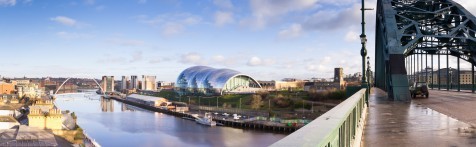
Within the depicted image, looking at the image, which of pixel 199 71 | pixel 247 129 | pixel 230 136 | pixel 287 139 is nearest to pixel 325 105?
pixel 247 129

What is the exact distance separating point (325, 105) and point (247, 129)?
13.6m

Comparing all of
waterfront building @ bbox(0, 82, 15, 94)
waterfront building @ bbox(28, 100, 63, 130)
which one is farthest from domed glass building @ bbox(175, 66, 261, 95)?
waterfront building @ bbox(28, 100, 63, 130)

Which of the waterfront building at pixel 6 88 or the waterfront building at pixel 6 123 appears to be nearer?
the waterfront building at pixel 6 123

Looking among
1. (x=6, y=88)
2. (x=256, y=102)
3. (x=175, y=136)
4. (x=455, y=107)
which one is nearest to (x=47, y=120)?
(x=175, y=136)

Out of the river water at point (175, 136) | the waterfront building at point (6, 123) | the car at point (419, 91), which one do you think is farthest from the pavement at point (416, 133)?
the waterfront building at point (6, 123)

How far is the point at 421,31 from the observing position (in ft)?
82.7

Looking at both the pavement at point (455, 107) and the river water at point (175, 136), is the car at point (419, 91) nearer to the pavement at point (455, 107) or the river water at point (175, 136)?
the pavement at point (455, 107)

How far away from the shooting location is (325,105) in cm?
6650

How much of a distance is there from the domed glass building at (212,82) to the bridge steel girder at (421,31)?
9496 cm

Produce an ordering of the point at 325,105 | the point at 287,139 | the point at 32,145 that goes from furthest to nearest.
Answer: the point at 325,105
the point at 32,145
the point at 287,139

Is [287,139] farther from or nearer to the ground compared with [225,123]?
farther from the ground

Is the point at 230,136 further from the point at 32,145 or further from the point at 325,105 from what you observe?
the point at 32,145

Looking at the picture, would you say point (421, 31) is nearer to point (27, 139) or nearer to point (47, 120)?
point (27, 139)

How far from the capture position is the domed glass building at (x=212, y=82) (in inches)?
5000
